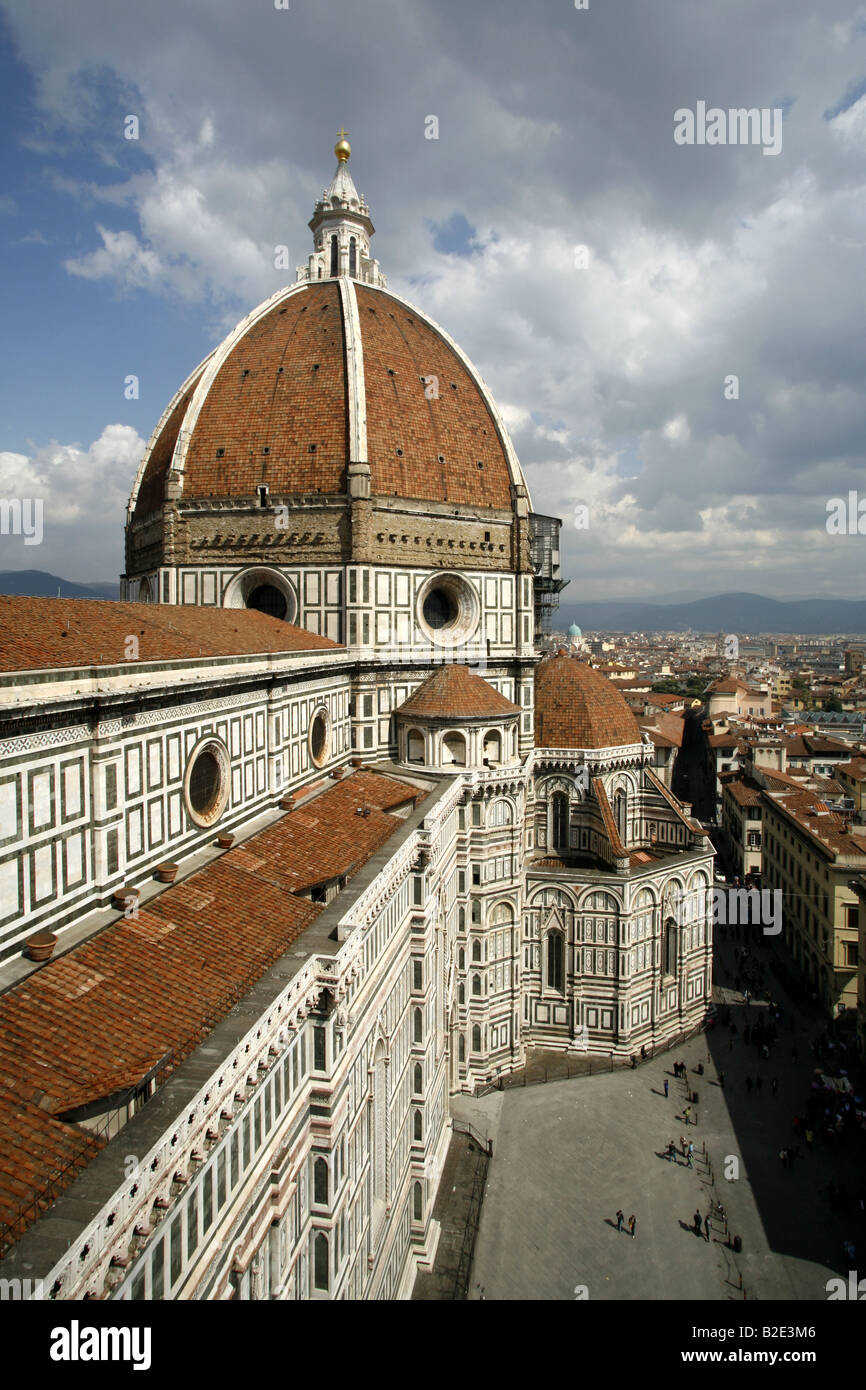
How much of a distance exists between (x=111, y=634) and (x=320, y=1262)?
8676 millimetres

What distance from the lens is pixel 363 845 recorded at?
1346cm

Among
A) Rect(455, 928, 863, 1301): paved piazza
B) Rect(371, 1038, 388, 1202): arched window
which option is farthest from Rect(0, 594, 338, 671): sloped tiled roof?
Rect(455, 928, 863, 1301): paved piazza

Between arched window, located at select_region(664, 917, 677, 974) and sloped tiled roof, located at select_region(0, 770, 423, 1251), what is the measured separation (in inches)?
562

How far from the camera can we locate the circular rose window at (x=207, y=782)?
12.3 metres

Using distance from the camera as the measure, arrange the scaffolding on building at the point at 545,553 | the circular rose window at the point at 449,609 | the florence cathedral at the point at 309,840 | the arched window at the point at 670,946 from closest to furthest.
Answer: the florence cathedral at the point at 309,840, the circular rose window at the point at 449,609, the arched window at the point at 670,946, the scaffolding on building at the point at 545,553

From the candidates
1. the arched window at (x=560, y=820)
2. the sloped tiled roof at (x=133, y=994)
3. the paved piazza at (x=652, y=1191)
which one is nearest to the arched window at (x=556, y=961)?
the paved piazza at (x=652, y=1191)

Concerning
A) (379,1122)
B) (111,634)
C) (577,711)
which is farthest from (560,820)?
(111,634)

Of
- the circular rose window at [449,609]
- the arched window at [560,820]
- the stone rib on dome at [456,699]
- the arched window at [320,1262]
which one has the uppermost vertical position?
the circular rose window at [449,609]

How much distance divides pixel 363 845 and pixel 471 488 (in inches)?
529

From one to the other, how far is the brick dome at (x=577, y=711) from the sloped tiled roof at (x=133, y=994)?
12.8 meters

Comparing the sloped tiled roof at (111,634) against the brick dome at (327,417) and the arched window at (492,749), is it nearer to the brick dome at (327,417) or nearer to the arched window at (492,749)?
the arched window at (492,749)

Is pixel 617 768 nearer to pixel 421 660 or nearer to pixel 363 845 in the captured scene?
pixel 421 660

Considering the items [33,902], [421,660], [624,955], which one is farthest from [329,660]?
[624,955]
